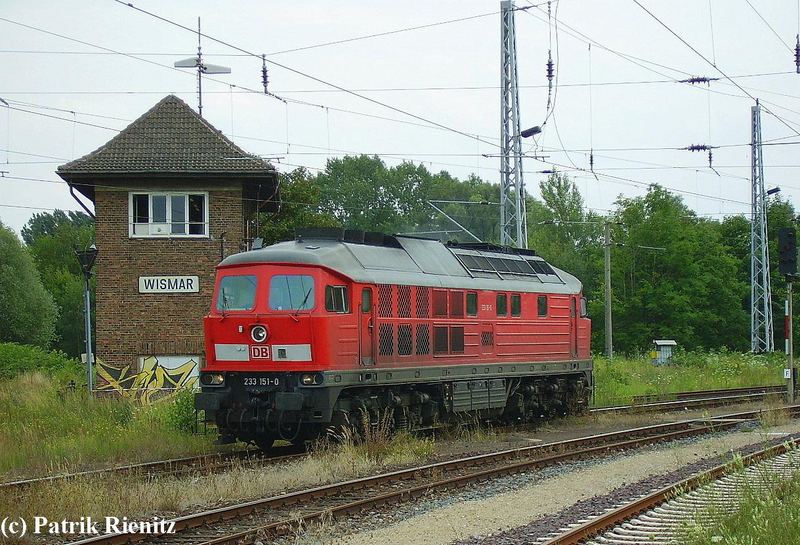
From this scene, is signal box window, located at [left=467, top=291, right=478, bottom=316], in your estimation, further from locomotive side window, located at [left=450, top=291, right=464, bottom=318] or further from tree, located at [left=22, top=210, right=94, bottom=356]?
tree, located at [left=22, top=210, right=94, bottom=356]

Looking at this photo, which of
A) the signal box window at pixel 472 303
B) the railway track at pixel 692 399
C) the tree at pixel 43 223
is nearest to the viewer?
the signal box window at pixel 472 303

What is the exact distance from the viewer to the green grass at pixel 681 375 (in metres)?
33.7

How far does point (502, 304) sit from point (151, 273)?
11.6m

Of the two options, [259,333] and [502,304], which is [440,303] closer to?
[502,304]

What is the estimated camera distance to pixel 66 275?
8525 centimetres

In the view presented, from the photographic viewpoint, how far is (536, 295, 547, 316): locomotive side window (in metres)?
23.2

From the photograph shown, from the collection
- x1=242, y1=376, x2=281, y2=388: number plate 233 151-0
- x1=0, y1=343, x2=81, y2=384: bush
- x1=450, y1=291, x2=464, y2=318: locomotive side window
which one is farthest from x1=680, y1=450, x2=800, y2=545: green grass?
x1=0, y1=343, x2=81, y2=384: bush

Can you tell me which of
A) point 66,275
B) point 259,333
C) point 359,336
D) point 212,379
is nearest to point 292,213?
point 359,336

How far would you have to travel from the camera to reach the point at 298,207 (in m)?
45.6

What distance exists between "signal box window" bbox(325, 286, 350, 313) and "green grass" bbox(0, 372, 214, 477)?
3.42 metres

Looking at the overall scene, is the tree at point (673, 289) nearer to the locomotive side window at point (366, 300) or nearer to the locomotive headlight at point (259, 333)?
the locomotive side window at point (366, 300)

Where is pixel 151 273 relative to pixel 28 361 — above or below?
above

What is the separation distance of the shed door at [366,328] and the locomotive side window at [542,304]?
6.52 meters

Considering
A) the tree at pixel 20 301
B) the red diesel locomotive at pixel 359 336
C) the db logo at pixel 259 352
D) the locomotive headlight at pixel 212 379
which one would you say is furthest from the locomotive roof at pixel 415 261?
the tree at pixel 20 301
